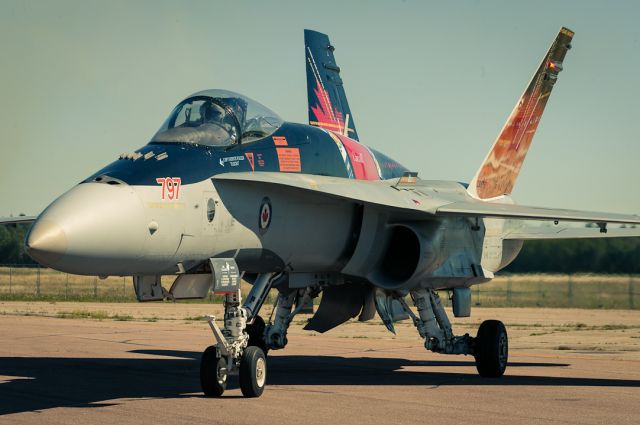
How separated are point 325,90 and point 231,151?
10.2 metres

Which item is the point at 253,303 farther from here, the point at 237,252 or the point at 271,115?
the point at 271,115

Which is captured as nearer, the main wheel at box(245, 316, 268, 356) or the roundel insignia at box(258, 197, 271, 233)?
the roundel insignia at box(258, 197, 271, 233)

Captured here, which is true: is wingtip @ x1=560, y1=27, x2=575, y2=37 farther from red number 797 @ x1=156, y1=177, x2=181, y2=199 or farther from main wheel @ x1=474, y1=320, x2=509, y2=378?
red number 797 @ x1=156, y1=177, x2=181, y2=199

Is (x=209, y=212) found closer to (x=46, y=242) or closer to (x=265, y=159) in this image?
(x=265, y=159)

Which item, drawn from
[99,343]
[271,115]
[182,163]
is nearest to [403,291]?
[271,115]

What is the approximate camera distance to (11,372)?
14.3m

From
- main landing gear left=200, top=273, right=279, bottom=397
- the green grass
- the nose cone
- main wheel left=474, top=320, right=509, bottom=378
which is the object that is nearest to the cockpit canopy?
the nose cone

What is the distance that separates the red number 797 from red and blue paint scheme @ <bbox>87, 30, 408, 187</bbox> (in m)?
0.01

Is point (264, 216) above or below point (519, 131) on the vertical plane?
below

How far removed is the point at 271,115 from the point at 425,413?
4.34m

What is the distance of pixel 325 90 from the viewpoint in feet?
70.6

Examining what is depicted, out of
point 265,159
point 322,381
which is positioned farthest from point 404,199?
point 322,381

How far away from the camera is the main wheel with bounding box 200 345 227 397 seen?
11.3m

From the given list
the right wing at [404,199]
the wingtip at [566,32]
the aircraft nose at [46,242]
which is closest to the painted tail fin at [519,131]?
the wingtip at [566,32]
